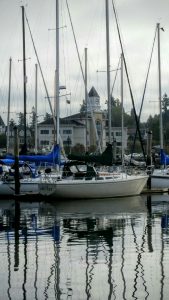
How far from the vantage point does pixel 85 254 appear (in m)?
16.5

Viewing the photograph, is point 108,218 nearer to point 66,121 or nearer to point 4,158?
point 4,158

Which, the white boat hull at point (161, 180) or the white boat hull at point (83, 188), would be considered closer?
the white boat hull at point (83, 188)

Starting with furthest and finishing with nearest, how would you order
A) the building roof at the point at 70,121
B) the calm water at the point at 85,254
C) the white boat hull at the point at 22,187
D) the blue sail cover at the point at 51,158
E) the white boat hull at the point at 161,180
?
the building roof at the point at 70,121
the white boat hull at the point at 161,180
the blue sail cover at the point at 51,158
the white boat hull at the point at 22,187
the calm water at the point at 85,254

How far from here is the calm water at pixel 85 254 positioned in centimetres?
1231

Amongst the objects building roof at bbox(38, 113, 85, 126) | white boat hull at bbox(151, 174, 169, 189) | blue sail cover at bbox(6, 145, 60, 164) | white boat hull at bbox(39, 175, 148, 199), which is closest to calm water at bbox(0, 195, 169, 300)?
white boat hull at bbox(39, 175, 148, 199)

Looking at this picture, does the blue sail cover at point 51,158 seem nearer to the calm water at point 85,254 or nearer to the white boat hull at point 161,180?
the white boat hull at point 161,180

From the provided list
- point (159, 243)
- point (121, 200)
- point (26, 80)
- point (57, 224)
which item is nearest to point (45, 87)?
point (26, 80)

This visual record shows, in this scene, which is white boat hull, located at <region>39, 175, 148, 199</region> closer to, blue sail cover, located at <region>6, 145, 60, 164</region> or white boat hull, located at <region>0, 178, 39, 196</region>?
white boat hull, located at <region>0, 178, 39, 196</region>

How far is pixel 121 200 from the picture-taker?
118 ft

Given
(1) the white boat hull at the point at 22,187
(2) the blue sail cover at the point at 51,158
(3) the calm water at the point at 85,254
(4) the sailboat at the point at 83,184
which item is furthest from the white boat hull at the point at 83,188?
(3) the calm water at the point at 85,254

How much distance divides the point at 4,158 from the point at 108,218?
1927 centimetres

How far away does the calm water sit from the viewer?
1231 cm

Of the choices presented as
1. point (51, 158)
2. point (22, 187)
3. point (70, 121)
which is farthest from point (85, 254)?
point (70, 121)

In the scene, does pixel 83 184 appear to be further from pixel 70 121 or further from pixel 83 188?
pixel 70 121
